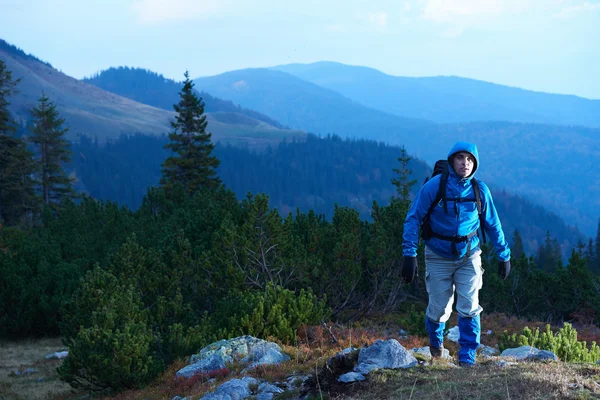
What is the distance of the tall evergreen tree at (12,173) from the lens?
119ft

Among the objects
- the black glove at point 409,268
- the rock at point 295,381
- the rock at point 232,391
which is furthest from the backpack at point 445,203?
the rock at point 232,391

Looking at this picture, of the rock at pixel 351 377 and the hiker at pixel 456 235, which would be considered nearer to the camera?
the rock at pixel 351 377

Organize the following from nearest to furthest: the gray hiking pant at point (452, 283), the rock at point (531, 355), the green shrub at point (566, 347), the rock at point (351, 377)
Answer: the rock at point (351, 377), the gray hiking pant at point (452, 283), the rock at point (531, 355), the green shrub at point (566, 347)

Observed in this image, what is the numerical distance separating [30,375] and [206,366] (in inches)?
232

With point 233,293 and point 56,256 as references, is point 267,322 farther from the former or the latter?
point 56,256

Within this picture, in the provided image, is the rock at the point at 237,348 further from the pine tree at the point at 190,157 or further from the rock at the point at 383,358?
the pine tree at the point at 190,157

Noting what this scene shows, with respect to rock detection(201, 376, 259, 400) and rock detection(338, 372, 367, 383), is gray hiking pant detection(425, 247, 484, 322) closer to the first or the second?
rock detection(338, 372, 367, 383)

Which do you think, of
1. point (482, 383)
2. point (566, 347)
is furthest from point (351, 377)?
point (566, 347)

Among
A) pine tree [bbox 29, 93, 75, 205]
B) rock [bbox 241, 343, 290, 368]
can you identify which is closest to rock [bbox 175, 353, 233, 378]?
rock [bbox 241, 343, 290, 368]

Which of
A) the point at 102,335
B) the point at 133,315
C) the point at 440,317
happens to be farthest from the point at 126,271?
the point at 440,317

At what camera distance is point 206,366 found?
710cm

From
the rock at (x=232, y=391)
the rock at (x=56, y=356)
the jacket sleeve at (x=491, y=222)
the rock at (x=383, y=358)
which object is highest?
the jacket sleeve at (x=491, y=222)

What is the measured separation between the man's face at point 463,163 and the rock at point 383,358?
1.99m

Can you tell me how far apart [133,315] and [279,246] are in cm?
380
